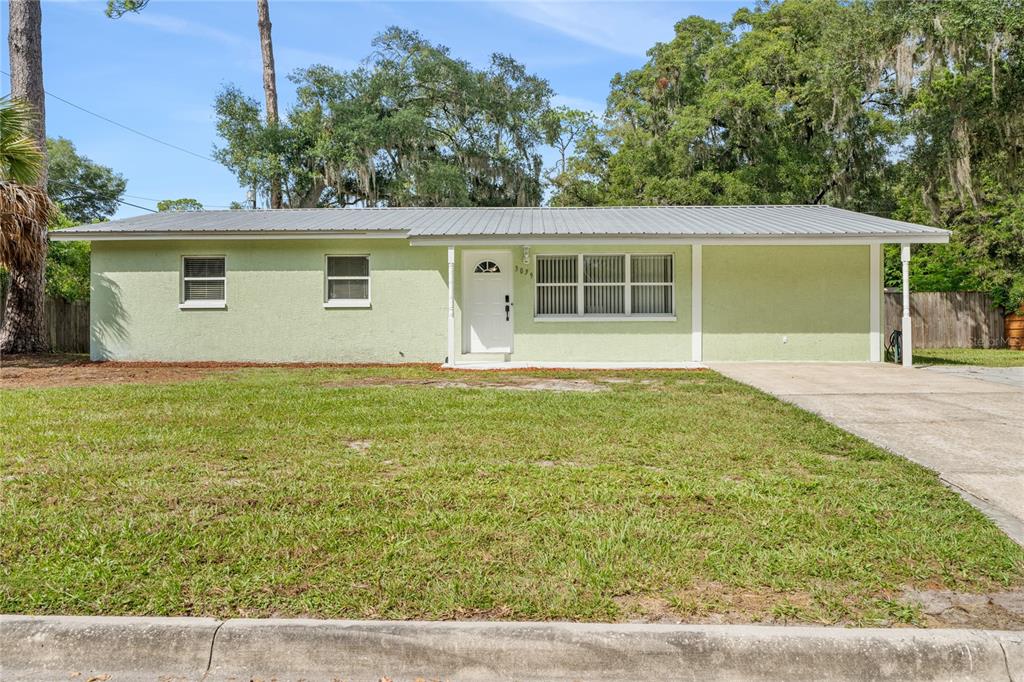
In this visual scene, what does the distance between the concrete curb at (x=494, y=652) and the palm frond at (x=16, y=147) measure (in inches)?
497

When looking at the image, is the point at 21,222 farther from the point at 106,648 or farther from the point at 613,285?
the point at 106,648

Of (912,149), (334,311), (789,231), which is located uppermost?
(912,149)

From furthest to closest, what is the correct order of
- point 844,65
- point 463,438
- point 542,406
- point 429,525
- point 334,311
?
point 844,65 < point 334,311 < point 542,406 < point 463,438 < point 429,525

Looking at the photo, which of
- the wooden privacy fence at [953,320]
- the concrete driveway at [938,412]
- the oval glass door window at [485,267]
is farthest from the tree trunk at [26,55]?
the wooden privacy fence at [953,320]

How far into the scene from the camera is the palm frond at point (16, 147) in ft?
39.2

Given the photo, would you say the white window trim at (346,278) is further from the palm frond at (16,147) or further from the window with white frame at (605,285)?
the palm frond at (16,147)

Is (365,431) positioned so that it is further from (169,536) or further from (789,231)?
(789,231)

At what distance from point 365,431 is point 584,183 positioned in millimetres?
26685

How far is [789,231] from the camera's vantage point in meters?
13.1

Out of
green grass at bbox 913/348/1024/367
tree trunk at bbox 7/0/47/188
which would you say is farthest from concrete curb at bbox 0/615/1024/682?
tree trunk at bbox 7/0/47/188

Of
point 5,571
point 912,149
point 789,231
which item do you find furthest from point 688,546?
point 912,149

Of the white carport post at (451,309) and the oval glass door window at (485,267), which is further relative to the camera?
the oval glass door window at (485,267)

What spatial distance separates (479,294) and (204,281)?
244 inches

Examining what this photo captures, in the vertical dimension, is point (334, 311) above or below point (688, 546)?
above
